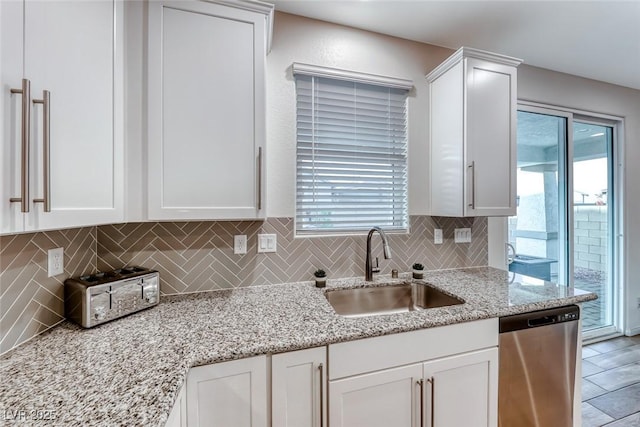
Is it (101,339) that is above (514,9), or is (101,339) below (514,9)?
below

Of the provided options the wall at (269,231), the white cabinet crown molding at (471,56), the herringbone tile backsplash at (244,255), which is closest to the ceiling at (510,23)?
the wall at (269,231)

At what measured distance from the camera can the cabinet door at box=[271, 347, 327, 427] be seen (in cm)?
105

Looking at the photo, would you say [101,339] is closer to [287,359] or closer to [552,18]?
[287,359]

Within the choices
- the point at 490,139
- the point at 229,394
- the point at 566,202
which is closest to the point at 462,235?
the point at 490,139

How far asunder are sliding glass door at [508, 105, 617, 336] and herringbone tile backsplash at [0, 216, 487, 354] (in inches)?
27.9

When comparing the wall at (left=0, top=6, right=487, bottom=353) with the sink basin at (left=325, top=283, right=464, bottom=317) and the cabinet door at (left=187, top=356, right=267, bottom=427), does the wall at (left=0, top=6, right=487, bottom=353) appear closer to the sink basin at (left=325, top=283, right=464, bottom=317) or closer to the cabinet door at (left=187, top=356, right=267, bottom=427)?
the sink basin at (left=325, top=283, right=464, bottom=317)

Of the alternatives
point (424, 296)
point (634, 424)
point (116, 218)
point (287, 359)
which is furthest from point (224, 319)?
point (634, 424)

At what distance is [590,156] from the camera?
9.54 ft

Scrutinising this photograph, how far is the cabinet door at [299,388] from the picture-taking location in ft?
3.44

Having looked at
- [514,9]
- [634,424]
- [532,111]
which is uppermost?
[514,9]

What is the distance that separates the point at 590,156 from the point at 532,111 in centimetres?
98

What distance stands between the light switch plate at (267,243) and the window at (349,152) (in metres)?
0.18

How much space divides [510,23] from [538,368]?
214 centimetres

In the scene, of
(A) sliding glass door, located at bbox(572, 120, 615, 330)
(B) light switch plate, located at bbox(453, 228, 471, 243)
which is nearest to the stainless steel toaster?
(B) light switch plate, located at bbox(453, 228, 471, 243)
